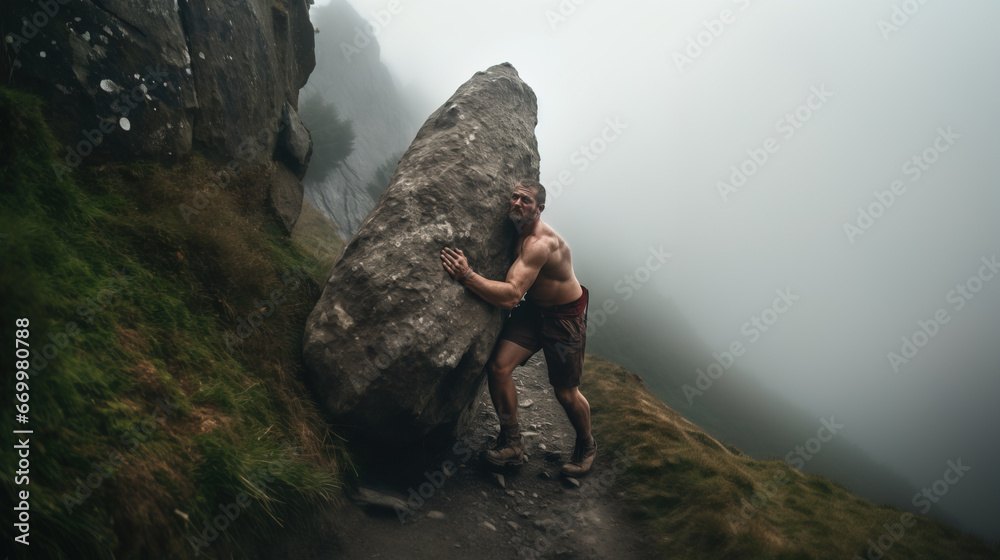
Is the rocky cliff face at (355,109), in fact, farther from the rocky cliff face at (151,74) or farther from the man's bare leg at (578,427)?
the man's bare leg at (578,427)

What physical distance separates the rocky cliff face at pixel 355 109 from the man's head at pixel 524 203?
21.8m

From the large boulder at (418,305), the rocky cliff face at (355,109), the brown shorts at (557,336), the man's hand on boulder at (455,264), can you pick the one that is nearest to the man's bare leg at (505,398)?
the brown shorts at (557,336)

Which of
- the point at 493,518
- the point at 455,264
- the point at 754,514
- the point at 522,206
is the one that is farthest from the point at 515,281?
the point at 754,514

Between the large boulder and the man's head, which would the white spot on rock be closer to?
the large boulder

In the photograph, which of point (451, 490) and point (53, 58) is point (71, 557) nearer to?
point (451, 490)

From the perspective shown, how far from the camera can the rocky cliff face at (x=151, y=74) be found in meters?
4.16

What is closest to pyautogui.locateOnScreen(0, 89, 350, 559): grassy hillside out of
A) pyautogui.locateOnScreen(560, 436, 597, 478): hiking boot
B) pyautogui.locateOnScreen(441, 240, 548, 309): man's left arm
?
pyautogui.locateOnScreen(441, 240, 548, 309): man's left arm

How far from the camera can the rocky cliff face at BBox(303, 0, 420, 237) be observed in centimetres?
2877

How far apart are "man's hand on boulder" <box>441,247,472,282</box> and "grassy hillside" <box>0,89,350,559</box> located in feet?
6.80

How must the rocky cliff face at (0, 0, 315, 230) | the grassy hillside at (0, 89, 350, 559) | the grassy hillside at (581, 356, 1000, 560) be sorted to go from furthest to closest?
the grassy hillside at (581, 356, 1000, 560) < the rocky cliff face at (0, 0, 315, 230) < the grassy hillside at (0, 89, 350, 559)

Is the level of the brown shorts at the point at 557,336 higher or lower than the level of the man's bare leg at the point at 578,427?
higher

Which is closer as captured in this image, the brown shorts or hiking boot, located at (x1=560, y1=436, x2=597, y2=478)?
the brown shorts

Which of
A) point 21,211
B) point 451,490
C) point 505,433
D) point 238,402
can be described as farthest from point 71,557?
point 505,433

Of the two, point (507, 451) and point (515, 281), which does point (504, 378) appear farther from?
point (515, 281)
